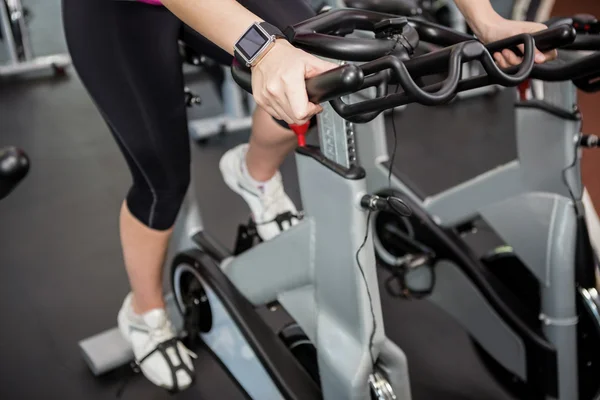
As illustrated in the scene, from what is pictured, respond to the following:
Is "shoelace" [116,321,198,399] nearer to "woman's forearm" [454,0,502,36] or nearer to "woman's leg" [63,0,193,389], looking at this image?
"woman's leg" [63,0,193,389]

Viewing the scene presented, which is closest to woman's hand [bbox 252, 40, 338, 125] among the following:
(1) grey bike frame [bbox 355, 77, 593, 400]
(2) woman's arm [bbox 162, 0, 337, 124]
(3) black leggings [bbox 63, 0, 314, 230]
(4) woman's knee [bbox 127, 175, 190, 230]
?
(2) woman's arm [bbox 162, 0, 337, 124]

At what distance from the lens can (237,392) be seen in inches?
65.9

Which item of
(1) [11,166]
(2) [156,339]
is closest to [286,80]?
(1) [11,166]

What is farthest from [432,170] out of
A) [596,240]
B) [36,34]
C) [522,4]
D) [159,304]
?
[36,34]

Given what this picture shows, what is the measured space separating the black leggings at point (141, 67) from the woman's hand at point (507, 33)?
40cm

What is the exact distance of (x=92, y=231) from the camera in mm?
2523

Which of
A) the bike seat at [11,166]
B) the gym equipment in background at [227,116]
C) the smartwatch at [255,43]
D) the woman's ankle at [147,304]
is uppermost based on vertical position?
the smartwatch at [255,43]

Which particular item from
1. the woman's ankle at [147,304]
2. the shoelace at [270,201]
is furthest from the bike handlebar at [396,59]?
the woman's ankle at [147,304]

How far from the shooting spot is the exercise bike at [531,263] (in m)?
1.39

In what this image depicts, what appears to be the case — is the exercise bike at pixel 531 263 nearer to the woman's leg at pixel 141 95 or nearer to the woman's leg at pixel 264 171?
the woman's leg at pixel 264 171

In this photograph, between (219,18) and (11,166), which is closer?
(219,18)

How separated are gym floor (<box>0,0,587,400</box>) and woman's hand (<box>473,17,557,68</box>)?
944 mm

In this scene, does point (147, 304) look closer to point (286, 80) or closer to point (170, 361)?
point (170, 361)

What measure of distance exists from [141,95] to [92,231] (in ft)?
4.54
